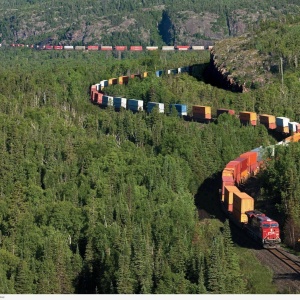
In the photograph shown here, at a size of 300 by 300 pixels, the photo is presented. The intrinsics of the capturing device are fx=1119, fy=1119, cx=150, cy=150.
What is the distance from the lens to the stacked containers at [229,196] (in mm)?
92438

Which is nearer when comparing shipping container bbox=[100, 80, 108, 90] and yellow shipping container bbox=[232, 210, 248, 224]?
yellow shipping container bbox=[232, 210, 248, 224]

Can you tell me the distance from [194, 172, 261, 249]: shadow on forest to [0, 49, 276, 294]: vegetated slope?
111 centimetres

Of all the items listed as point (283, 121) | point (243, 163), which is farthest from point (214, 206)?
point (283, 121)

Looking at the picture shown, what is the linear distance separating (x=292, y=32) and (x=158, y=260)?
126 m

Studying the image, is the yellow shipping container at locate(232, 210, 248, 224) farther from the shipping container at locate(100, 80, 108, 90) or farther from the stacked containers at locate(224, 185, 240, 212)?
the shipping container at locate(100, 80, 108, 90)

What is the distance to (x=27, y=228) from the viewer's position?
8650 cm

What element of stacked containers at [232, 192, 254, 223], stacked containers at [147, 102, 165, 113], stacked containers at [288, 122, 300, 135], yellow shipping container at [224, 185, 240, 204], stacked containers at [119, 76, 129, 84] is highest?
stacked containers at [232, 192, 254, 223]

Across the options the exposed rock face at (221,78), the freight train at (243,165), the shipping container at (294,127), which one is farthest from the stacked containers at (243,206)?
the exposed rock face at (221,78)

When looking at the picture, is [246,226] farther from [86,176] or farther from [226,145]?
[226,145]

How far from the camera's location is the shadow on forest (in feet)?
278

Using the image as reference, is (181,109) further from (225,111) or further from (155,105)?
(225,111)

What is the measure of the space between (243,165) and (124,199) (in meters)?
16.8

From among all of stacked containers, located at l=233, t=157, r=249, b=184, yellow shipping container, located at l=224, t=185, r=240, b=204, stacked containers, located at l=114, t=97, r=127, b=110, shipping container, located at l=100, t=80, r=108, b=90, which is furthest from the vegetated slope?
shipping container, located at l=100, t=80, r=108, b=90

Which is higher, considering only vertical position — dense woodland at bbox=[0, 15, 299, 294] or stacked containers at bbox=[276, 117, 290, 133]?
dense woodland at bbox=[0, 15, 299, 294]
